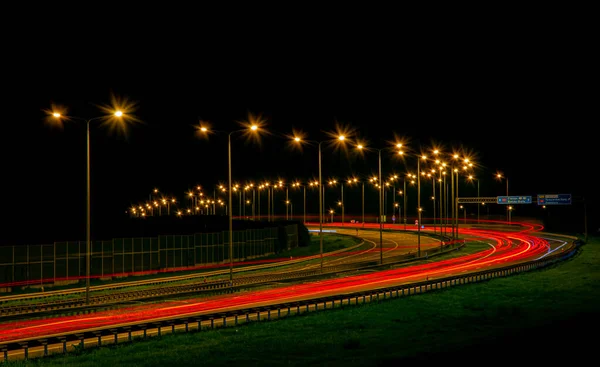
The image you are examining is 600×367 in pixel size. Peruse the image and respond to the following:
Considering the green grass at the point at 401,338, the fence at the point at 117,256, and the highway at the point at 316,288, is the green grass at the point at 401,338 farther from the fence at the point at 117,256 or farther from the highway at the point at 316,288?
the fence at the point at 117,256

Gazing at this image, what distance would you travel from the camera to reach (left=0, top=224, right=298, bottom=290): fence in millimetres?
39906

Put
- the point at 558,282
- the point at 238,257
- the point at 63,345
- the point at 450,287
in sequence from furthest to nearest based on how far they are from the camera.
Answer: the point at 238,257
the point at 558,282
the point at 450,287
the point at 63,345

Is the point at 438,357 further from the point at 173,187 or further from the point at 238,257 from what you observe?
the point at 173,187

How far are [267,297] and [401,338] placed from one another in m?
12.3

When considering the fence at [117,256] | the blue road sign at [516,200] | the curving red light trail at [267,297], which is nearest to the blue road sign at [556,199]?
the blue road sign at [516,200]

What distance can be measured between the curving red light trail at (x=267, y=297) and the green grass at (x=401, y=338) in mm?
4912

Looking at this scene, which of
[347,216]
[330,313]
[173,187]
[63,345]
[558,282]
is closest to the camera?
[63,345]

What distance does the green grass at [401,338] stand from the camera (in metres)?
16.0

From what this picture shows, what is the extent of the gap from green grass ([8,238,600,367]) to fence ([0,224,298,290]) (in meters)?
24.4

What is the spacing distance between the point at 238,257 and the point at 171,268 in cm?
1009

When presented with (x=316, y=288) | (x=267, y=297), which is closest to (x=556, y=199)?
(x=316, y=288)

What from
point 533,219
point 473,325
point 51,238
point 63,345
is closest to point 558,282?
point 473,325

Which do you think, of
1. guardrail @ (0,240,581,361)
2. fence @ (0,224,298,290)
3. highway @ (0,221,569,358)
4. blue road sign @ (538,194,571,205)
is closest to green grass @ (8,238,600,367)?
guardrail @ (0,240,581,361)

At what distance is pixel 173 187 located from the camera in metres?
179
